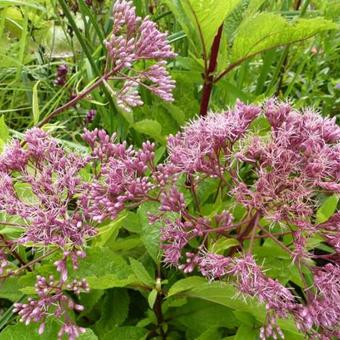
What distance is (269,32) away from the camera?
1.32 meters

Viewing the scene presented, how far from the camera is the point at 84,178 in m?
1.28

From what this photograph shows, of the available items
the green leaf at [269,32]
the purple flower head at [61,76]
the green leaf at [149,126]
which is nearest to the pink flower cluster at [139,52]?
the green leaf at [149,126]

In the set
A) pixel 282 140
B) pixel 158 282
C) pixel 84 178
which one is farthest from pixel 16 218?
pixel 282 140

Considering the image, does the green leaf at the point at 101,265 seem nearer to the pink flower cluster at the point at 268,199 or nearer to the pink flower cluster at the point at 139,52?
the pink flower cluster at the point at 268,199

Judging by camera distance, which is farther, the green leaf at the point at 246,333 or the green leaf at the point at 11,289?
the green leaf at the point at 11,289

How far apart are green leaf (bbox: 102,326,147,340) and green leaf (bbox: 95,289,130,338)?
1.9 inches

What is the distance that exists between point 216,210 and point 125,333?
30cm

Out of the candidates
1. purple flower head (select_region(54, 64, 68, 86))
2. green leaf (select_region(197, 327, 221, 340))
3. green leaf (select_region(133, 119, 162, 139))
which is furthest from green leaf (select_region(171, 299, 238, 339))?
purple flower head (select_region(54, 64, 68, 86))

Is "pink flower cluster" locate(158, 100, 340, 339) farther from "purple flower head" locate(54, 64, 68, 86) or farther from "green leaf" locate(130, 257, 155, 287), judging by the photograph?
"purple flower head" locate(54, 64, 68, 86)

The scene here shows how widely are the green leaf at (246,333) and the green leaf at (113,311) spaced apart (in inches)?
9.6

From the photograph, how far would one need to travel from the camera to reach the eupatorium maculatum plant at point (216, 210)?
1.03 metres

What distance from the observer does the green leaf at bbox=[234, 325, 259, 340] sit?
1146 millimetres

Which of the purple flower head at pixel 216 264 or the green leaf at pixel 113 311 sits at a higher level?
the purple flower head at pixel 216 264

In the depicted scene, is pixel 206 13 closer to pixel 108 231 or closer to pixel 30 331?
pixel 108 231
